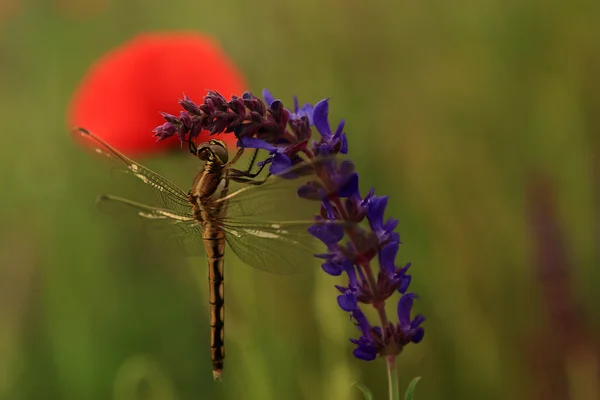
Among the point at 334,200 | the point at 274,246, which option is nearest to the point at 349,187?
the point at 334,200

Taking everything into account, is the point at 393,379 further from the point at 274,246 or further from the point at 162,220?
the point at 162,220

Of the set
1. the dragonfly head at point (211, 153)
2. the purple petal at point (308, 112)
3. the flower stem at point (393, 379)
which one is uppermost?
the dragonfly head at point (211, 153)

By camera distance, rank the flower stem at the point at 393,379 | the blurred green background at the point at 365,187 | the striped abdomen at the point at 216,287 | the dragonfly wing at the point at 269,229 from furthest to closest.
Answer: the blurred green background at the point at 365,187 → the striped abdomen at the point at 216,287 → the dragonfly wing at the point at 269,229 → the flower stem at the point at 393,379

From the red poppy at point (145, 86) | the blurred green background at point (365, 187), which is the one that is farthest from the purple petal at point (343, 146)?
the red poppy at point (145, 86)

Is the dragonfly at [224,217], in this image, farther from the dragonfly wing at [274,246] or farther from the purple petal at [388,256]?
the purple petal at [388,256]

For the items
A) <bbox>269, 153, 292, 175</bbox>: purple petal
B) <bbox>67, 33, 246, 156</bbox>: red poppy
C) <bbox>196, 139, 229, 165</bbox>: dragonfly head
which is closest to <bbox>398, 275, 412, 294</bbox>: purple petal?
<bbox>269, 153, 292, 175</bbox>: purple petal

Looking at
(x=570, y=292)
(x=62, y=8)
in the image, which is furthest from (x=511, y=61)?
(x=62, y=8)

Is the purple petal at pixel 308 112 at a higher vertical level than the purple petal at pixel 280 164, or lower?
higher

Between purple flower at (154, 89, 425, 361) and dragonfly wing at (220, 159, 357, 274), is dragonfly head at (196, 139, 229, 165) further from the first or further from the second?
purple flower at (154, 89, 425, 361)
